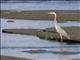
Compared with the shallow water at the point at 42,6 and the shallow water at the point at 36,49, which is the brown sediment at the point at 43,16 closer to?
the shallow water at the point at 42,6

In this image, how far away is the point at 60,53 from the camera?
14.0 metres

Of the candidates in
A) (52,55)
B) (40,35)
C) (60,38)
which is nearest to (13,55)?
(52,55)

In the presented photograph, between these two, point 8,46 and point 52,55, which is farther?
point 8,46

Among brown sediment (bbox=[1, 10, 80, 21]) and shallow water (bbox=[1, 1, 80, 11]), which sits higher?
brown sediment (bbox=[1, 10, 80, 21])

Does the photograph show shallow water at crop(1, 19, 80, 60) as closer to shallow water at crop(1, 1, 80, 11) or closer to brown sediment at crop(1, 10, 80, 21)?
brown sediment at crop(1, 10, 80, 21)

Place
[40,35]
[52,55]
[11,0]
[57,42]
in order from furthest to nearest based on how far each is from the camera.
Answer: [11,0] < [40,35] < [57,42] < [52,55]

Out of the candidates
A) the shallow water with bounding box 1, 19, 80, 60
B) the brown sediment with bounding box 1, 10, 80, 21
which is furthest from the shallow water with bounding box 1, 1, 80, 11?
the shallow water with bounding box 1, 19, 80, 60

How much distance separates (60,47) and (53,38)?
1.73m

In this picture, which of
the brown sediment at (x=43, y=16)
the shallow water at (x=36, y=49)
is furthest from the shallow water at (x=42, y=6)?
the shallow water at (x=36, y=49)

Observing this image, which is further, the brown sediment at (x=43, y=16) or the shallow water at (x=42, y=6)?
the shallow water at (x=42, y=6)

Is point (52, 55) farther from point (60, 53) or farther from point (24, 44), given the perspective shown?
point (24, 44)

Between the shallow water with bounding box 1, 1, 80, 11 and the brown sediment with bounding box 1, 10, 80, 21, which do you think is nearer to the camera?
the brown sediment with bounding box 1, 10, 80, 21

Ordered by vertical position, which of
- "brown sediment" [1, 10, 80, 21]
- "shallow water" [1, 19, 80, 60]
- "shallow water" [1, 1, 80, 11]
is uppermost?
"shallow water" [1, 19, 80, 60]

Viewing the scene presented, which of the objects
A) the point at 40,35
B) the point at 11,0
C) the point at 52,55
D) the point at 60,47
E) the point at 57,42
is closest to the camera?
→ the point at 52,55
